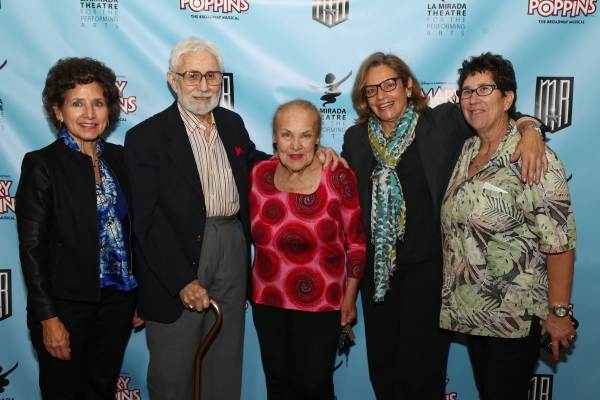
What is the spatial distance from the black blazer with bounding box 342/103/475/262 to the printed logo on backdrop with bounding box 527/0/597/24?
0.86 m

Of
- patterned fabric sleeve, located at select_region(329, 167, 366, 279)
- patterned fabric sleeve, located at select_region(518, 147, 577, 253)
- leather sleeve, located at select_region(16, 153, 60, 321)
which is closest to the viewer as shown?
patterned fabric sleeve, located at select_region(518, 147, 577, 253)

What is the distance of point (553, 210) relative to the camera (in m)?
1.81

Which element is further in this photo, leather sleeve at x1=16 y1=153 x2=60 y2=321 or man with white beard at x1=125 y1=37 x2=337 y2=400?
man with white beard at x1=125 y1=37 x2=337 y2=400

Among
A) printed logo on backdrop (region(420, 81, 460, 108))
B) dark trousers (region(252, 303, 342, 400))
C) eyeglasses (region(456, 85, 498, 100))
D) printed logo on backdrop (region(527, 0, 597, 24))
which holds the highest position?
printed logo on backdrop (region(527, 0, 597, 24))

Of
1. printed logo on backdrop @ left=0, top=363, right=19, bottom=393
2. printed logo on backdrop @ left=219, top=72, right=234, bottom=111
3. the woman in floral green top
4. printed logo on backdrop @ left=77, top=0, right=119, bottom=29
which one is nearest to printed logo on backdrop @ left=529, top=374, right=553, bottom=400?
the woman in floral green top

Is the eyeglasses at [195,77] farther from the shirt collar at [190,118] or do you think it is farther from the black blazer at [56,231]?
the black blazer at [56,231]

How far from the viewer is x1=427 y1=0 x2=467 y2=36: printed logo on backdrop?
2734mm

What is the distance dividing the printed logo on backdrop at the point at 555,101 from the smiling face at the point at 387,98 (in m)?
0.91

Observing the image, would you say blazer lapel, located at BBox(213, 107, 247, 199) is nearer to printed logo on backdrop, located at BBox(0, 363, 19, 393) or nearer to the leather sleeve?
the leather sleeve

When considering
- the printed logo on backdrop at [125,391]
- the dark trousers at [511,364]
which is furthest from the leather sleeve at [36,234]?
the dark trousers at [511,364]

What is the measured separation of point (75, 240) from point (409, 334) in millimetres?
1464

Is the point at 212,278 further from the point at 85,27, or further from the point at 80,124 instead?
the point at 85,27

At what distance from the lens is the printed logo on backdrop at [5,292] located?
2.84 m

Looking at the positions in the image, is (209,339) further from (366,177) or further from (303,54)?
(303,54)
